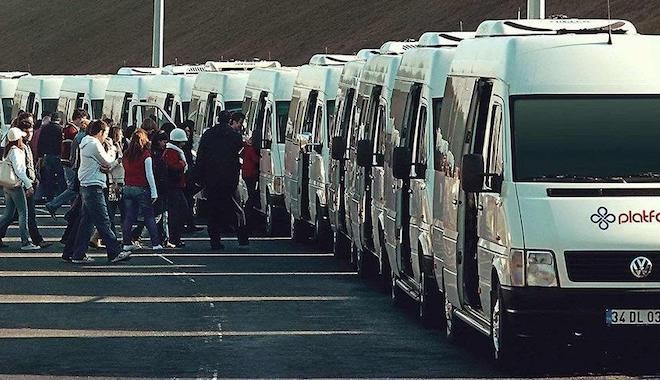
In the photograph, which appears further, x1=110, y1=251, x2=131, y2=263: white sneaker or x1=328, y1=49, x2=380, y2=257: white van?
x1=110, y1=251, x2=131, y2=263: white sneaker

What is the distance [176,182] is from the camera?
2628 cm

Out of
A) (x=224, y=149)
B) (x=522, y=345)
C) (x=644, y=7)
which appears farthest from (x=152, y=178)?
(x=644, y=7)

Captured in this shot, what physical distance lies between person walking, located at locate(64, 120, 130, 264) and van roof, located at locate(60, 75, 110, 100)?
79.2 feet

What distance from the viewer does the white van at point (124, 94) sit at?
4234cm

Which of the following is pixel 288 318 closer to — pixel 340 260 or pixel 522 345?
pixel 522 345

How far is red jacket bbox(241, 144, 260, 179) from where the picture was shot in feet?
96.9

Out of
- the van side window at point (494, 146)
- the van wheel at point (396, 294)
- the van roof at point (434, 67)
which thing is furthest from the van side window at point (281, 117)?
the van side window at point (494, 146)

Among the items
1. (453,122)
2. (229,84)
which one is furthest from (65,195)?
(453,122)

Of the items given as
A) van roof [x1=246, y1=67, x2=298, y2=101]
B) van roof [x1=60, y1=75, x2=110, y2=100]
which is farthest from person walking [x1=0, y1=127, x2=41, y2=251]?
van roof [x1=60, y1=75, x2=110, y2=100]

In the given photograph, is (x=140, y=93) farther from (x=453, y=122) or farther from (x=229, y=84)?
(x=453, y=122)

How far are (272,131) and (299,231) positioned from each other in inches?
87.5

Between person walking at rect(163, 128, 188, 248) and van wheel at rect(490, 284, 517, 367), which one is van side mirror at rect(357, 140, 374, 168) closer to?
Answer: person walking at rect(163, 128, 188, 248)

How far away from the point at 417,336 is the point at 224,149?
10.2 metres

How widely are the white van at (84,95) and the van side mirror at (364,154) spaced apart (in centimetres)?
2701
